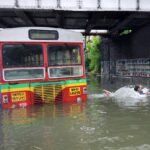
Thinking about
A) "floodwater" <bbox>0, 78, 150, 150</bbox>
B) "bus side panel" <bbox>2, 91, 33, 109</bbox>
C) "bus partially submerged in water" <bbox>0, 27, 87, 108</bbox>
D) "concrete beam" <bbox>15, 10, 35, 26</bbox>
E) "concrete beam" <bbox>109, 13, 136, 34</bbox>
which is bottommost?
"floodwater" <bbox>0, 78, 150, 150</bbox>

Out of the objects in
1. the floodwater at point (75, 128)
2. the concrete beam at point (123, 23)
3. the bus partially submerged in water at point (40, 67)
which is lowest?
the floodwater at point (75, 128)

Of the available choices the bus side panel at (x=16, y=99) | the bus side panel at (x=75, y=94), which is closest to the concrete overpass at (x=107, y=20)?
the bus side panel at (x=75, y=94)

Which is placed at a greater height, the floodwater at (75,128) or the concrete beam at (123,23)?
the concrete beam at (123,23)

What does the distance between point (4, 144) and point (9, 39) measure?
588 centimetres

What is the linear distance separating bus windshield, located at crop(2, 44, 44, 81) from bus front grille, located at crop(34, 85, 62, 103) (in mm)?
407

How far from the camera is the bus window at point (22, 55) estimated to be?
14.1 metres

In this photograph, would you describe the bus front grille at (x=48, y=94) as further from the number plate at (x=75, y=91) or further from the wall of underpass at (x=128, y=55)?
the wall of underpass at (x=128, y=55)

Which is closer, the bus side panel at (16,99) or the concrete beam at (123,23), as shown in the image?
the bus side panel at (16,99)

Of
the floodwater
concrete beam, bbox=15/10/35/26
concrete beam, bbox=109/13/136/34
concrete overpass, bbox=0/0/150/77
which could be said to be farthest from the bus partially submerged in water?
concrete beam, bbox=109/13/136/34

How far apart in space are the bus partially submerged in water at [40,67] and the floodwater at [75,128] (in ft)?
1.42

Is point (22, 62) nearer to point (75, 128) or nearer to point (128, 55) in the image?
point (75, 128)

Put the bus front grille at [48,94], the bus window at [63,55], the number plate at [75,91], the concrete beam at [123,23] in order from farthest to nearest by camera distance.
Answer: the concrete beam at [123,23]
the number plate at [75,91]
the bus window at [63,55]
the bus front grille at [48,94]

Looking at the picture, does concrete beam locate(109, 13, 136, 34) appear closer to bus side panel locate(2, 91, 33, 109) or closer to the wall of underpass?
the wall of underpass

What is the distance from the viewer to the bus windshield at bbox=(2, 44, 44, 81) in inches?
555
